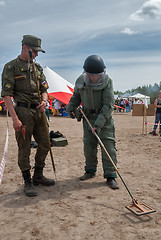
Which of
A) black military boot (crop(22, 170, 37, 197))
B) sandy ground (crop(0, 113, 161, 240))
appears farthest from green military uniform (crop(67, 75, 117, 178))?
black military boot (crop(22, 170, 37, 197))

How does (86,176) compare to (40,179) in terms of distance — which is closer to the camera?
(40,179)

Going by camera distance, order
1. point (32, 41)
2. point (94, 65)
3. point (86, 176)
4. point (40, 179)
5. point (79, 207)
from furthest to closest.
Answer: point (86, 176) → point (40, 179) → point (94, 65) → point (32, 41) → point (79, 207)

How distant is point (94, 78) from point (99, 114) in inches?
23.6

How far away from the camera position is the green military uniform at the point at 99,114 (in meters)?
3.84

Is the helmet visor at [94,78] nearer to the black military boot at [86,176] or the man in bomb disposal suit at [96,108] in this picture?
the man in bomb disposal suit at [96,108]

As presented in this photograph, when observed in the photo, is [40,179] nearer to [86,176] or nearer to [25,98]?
A: [86,176]

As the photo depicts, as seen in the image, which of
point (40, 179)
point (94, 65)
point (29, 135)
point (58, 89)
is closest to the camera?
point (29, 135)

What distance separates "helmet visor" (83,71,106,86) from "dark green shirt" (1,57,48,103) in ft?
2.93

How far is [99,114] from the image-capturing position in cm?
386

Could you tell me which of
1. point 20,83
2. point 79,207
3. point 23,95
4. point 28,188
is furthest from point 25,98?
point 79,207

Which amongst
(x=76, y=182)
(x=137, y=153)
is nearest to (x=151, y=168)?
(x=137, y=153)

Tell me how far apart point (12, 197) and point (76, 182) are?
115 centimetres

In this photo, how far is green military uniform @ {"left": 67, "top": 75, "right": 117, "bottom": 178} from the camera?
12.6ft

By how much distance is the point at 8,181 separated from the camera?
13.9 feet
